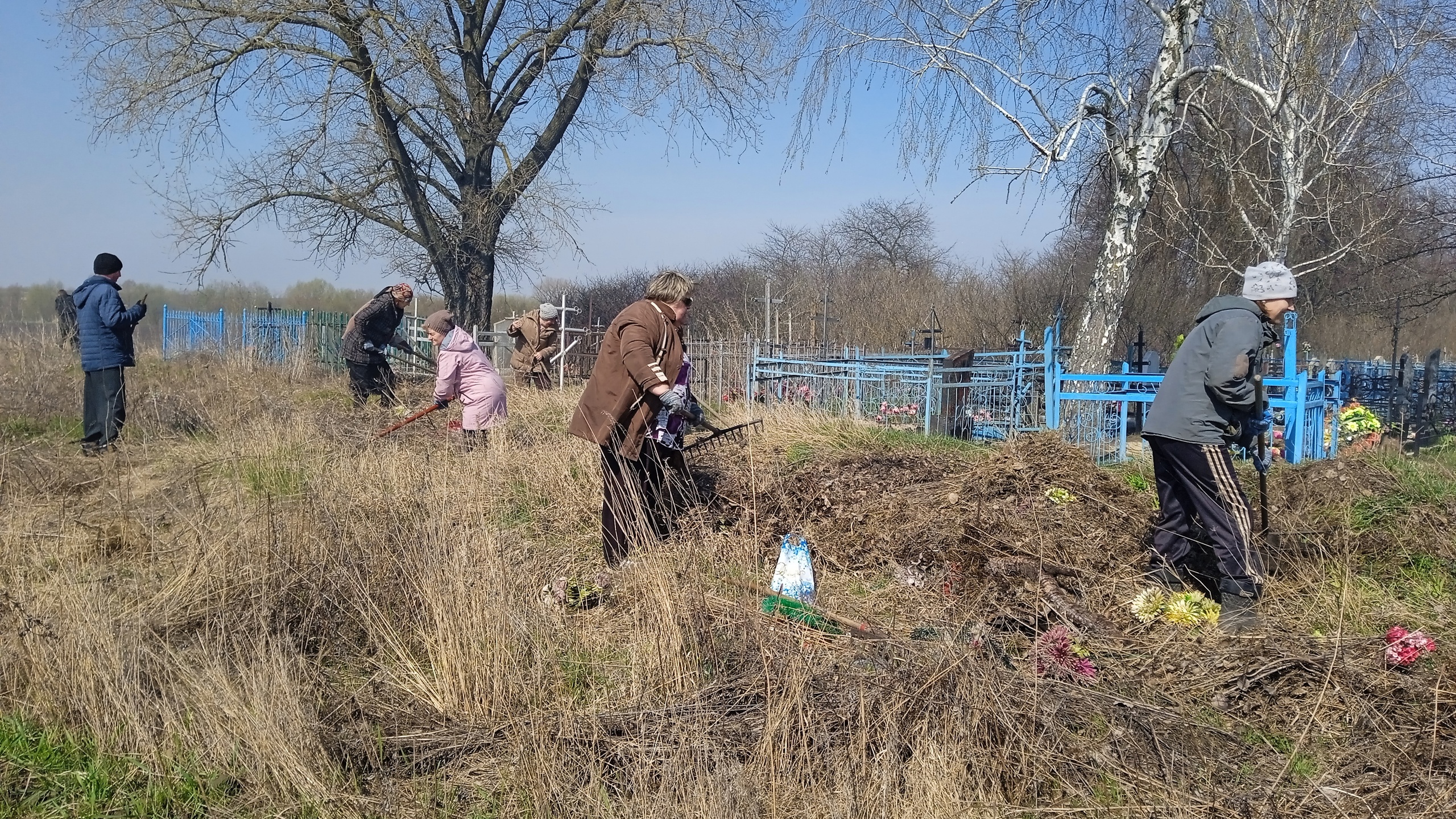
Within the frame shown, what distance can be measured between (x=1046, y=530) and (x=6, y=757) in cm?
407

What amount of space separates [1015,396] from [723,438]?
3.89m

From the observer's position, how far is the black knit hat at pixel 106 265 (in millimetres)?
7461

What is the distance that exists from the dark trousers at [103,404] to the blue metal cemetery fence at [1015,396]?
5449mm

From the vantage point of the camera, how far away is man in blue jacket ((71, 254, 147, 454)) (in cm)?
742

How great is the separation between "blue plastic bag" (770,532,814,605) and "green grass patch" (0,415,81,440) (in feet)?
23.3

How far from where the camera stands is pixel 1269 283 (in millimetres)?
4199

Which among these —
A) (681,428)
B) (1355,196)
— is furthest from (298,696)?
(1355,196)

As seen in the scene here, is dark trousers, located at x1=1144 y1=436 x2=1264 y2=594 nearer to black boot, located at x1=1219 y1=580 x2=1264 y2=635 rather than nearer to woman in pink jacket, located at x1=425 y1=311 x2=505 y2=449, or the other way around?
black boot, located at x1=1219 y1=580 x2=1264 y2=635

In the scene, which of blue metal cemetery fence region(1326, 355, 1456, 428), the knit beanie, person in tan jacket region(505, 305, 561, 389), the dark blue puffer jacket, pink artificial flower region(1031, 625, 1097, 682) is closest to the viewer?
pink artificial flower region(1031, 625, 1097, 682)

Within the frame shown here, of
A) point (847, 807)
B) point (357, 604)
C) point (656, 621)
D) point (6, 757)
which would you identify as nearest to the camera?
point (847, 807)

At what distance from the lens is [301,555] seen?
4.03m

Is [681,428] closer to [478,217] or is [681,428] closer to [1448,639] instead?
[1448,639]

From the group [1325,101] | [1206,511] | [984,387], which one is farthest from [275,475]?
[1325,101]

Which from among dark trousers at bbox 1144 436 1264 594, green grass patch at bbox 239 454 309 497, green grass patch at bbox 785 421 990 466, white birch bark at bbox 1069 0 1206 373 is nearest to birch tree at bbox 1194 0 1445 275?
white birch bark at bbox 1069 0 1206 373
